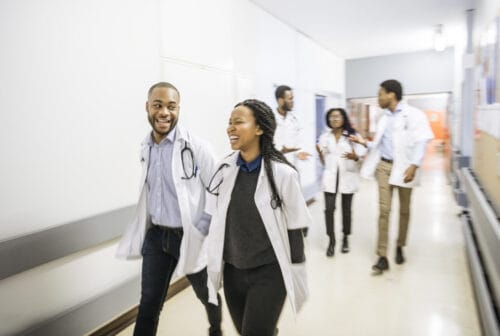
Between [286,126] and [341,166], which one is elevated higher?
[286,126]

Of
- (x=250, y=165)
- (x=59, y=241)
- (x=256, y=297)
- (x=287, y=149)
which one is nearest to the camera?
(x=256, y=297)

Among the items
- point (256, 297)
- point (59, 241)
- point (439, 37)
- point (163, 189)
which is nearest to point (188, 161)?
point (163, 189)

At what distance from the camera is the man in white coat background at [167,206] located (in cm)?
201

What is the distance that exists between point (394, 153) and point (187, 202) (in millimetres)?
2294

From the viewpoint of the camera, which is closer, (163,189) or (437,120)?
(163,189)

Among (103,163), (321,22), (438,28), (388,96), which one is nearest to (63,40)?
(103,163)

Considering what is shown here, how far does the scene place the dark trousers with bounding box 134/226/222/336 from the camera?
195cm

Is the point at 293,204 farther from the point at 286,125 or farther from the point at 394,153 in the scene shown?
the point at 286,125

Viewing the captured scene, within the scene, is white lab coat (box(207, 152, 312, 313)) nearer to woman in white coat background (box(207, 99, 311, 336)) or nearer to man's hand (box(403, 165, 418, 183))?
woman in white coat background (box(207, 99, 311, 336))

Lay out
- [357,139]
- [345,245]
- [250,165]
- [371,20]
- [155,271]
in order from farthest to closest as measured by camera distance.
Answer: [371,20] < [345,245] < [357,139] < [155,271] < [250,165]

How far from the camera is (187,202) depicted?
2.06m

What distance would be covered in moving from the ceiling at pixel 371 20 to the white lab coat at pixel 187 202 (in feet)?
11.1

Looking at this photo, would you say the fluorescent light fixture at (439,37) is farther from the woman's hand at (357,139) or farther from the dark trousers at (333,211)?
the dark trousers at (333,211)

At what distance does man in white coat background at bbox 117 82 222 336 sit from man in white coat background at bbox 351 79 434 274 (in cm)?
209
